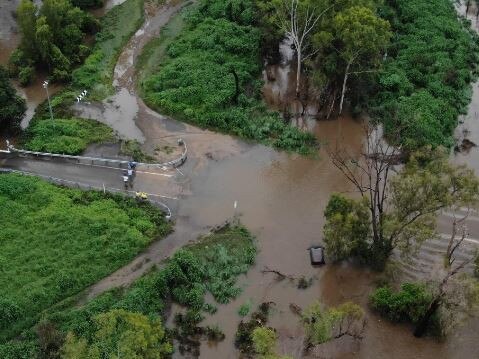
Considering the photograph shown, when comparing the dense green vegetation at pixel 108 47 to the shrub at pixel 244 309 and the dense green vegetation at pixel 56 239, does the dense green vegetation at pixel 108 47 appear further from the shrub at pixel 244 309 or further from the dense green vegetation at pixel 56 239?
the shrub at pixel 244 309

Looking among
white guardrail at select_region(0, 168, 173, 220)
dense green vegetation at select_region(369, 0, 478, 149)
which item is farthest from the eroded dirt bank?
dense green vegetation at select_region(369, 0, 478, 149)

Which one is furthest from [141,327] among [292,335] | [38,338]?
[292,335]

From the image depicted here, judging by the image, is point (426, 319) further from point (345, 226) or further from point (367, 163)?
point (367, 163)

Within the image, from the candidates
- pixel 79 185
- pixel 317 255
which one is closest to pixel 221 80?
pixel 79 185

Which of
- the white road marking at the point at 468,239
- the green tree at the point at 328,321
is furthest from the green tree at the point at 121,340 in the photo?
the white road marking at the point at 468,239

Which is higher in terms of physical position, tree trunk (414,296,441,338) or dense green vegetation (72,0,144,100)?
dense green vegetation (72,0,144,100)

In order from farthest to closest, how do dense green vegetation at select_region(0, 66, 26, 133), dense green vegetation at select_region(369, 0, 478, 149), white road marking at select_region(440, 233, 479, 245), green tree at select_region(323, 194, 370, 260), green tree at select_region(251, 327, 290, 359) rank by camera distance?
dense green vegetation at select_region(369, 0, 478, 149)
dense green vegetation at select_region(0, 66, 26, 133)
white road marking at select_region(440, 233, 479, 245)
green tree at select_region(323, 194, 370, 260)
green tree at select_region(251, 327, 290, 359)

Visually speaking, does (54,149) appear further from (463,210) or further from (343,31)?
(463,210)

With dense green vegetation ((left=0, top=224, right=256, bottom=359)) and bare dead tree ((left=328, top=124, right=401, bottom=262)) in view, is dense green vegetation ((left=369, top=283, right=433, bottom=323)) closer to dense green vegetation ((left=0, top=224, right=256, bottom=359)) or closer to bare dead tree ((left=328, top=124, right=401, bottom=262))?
bare dead tree ((left=328, top=124, right=401, bottom=262))
